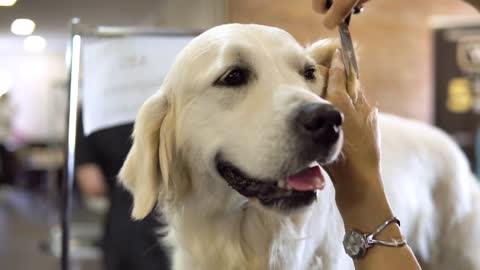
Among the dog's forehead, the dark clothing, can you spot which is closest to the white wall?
the dark clothing

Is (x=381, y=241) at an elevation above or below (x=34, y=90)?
above

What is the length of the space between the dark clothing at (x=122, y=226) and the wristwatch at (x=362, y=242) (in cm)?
121

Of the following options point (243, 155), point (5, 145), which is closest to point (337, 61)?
point (243, 155)

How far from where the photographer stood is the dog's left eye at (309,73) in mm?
1087

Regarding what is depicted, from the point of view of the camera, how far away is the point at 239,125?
0.99m

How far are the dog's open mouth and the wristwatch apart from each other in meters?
0.09

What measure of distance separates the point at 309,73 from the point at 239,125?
19 centimetres

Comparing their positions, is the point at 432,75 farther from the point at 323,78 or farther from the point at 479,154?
the point at 323,78

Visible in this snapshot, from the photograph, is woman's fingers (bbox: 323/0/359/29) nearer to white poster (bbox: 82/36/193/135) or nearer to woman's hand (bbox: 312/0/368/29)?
woman's hand (bbox: 312/0/368/29)

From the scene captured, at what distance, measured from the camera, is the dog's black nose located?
85 centimetres

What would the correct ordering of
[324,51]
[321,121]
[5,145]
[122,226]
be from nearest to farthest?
[321,121], [324,51], [122,226], [5,145]

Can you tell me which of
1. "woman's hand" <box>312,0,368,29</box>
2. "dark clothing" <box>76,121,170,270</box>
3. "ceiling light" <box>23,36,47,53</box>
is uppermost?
"woman's hand" <box>312,0,368,29</box>

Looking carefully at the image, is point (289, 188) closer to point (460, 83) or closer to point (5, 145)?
point (460, 83)

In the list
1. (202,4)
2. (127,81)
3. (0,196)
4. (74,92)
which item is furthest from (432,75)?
(0,196)
